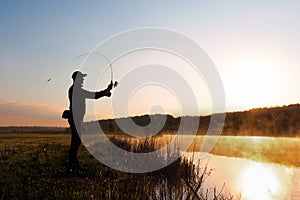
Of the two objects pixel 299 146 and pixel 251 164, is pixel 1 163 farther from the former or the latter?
pixel 299 146

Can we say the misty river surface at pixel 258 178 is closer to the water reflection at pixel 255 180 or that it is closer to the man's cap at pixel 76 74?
the water reflection at pixel 255 180

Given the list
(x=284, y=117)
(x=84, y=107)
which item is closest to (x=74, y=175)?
(x=84, y=107)

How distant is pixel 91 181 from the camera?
11.2m

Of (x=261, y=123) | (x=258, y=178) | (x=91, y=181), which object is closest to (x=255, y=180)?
(x=258, y=178)

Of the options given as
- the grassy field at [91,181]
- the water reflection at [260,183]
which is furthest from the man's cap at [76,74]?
the water reflection at [260,183]

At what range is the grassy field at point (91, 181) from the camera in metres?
7.57

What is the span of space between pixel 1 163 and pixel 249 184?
33.9 feet

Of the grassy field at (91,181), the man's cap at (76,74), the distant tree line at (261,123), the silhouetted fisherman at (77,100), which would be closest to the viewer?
the grassy field at (91,181)

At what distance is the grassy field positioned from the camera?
298 inches

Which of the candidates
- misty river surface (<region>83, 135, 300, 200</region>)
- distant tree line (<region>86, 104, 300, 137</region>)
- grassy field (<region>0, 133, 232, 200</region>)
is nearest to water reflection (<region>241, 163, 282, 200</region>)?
misty river surface (<region>83, 135, 300, 200</region>)

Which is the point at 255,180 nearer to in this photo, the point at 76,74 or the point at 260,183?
the point at 260,183

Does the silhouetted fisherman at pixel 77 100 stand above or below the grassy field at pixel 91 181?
above

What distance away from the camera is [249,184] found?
635 inches

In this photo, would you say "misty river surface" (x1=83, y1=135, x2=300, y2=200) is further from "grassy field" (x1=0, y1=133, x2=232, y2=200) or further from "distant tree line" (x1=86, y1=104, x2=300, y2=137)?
"distant tree line" (x1=86, y1=104, x2=300, y2=137)
